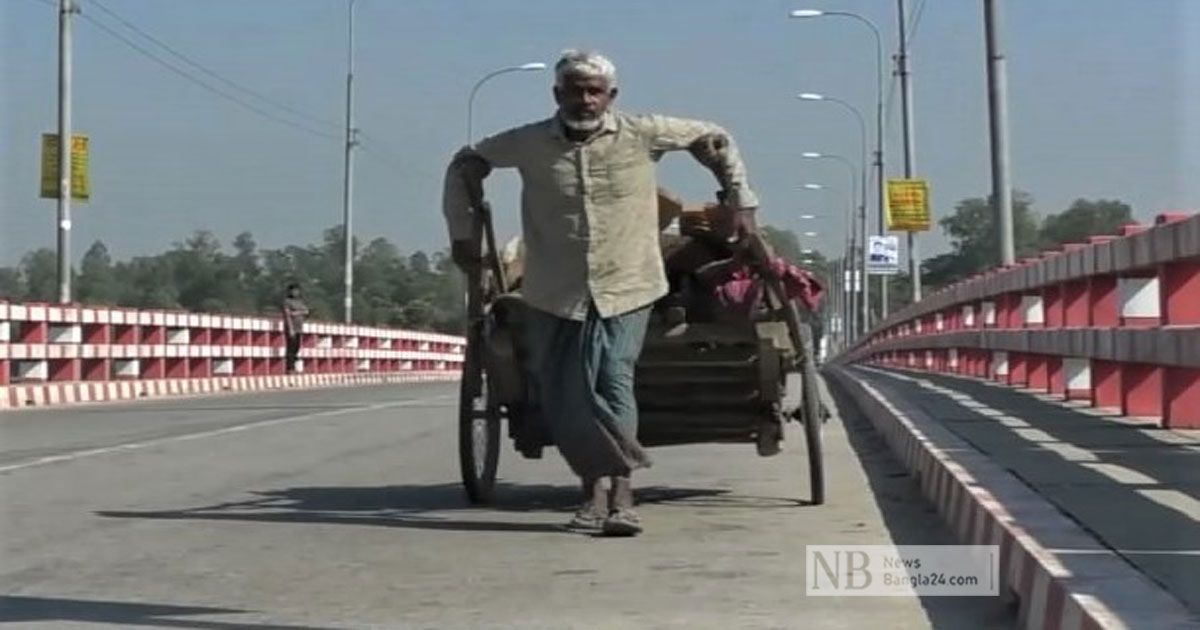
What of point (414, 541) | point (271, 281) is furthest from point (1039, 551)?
point (271, 281)

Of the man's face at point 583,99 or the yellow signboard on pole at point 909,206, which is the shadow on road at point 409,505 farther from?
the yellow signboard on pole at point 909,206

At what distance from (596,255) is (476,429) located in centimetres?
177

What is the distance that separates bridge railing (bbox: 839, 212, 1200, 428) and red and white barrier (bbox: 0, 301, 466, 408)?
1149 centimetres

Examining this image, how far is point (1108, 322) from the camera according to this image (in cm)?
1318

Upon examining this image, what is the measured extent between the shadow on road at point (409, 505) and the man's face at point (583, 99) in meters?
1.85

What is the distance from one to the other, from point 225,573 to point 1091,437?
465 centimetres

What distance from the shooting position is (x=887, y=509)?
1039 centimetres

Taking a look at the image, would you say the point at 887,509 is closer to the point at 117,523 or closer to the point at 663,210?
the point at 663,210

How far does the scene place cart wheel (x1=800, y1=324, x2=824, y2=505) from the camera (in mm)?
10414

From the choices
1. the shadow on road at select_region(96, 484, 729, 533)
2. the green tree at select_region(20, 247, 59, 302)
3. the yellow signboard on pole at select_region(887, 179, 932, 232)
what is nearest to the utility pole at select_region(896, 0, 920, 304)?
the yellow signboard on pole at select_region(887, 179, 932, 232)

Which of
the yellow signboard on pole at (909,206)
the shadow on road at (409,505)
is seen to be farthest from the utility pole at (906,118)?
the shadow on road at (409,505)

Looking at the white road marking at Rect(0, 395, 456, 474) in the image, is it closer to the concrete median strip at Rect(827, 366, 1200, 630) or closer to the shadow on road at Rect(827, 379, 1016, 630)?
the shadow on road at Rect(827, 379, 1016, 630)

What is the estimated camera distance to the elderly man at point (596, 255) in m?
9.28

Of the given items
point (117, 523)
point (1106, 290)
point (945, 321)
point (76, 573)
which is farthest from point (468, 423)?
point (945, 321)
